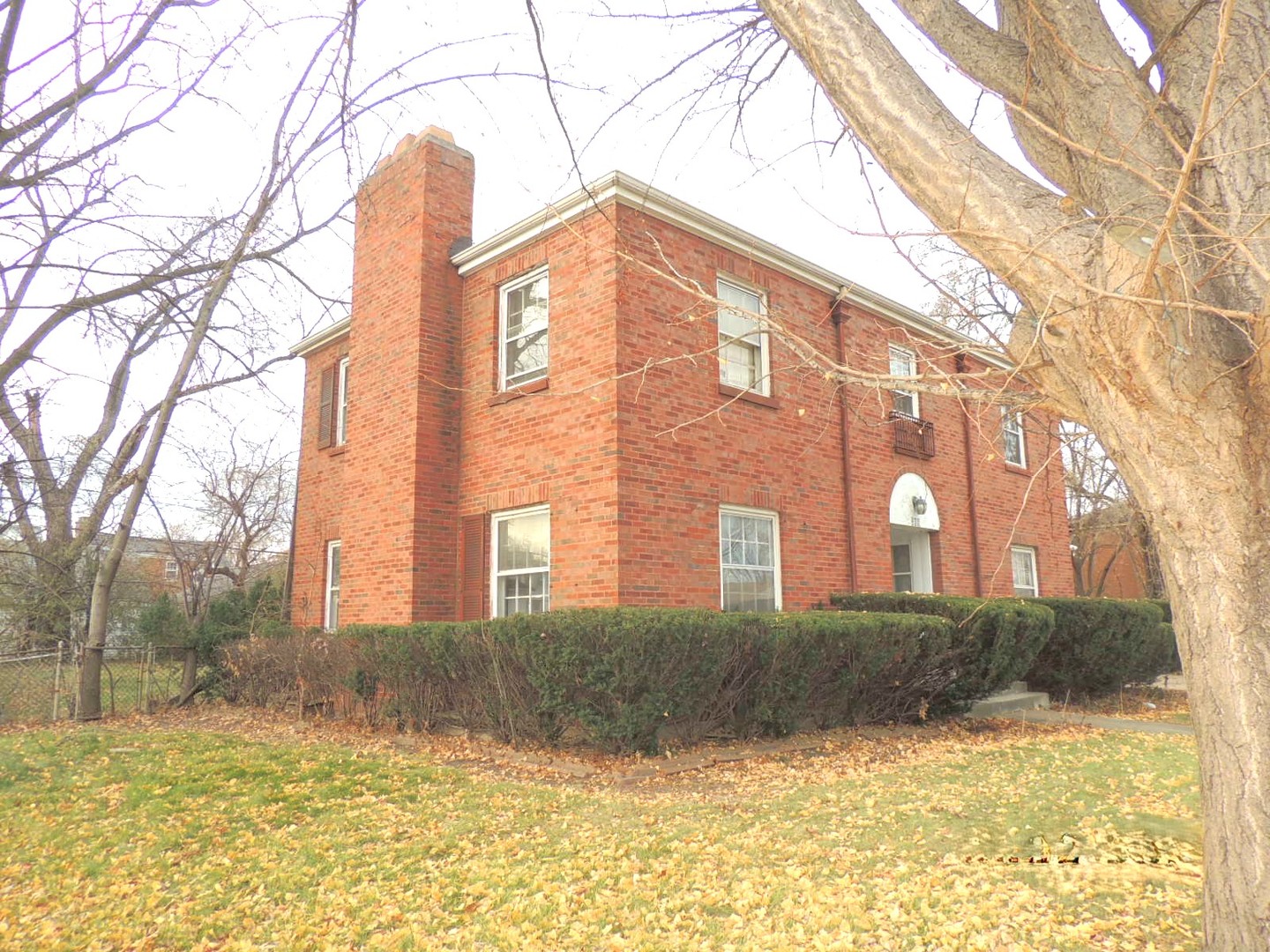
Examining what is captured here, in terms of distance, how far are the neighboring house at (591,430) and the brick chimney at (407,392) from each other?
0.03m

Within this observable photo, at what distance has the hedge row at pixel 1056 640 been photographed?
9.45 meters

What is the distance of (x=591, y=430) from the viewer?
887cm

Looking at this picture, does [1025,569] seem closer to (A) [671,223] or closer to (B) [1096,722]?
(B) [1096,722]

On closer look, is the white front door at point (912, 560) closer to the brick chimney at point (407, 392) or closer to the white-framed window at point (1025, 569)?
the white-framed window at point (1025, 569)

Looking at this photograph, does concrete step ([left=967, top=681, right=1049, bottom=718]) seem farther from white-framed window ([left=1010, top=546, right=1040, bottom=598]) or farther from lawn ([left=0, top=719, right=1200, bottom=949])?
white-framed window ([left=1010, top=546, right=1040, bottom=598])

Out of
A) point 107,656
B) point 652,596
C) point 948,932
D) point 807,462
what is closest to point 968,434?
point 807,462

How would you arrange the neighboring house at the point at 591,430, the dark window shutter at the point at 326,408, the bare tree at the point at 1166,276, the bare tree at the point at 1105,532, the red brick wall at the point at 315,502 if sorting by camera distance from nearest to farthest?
the bare tree at the point at 1166,276
the neighboring house at the point at 591,430
the red brick wall at the point at 315,502
the dark window shutter at the point at 326,408
the bare tree at the point at 1105,532

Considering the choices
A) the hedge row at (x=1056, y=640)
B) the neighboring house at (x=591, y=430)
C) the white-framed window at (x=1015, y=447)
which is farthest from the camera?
the white-framed window at (x=1015, y=447)

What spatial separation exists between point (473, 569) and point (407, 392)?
7.74 ft

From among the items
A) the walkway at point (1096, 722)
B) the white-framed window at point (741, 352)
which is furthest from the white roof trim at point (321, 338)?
the walkway at point (1096, 722)

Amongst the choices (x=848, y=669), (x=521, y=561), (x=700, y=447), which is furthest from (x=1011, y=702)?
(x=521, y=561)

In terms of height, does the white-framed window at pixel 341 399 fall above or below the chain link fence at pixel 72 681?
above

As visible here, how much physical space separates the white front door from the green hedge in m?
2.81

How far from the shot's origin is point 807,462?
10.9 meters
